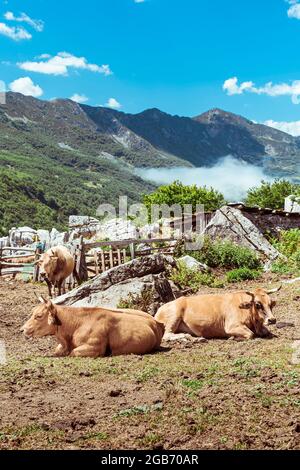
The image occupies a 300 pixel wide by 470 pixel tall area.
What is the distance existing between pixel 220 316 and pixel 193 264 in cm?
1081

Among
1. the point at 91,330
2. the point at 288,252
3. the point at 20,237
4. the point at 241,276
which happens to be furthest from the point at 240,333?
the point at 20,237

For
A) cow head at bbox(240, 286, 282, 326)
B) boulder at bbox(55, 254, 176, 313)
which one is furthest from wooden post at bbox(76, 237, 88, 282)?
cow head at bbox(240, 286, 282, 326)

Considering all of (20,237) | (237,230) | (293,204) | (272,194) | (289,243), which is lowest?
(20,237)

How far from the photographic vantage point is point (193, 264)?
21797 millimetres

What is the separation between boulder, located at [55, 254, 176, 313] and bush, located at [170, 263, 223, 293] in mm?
4541

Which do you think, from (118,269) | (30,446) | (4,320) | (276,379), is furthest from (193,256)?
(30,446)

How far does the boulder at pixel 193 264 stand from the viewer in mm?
21469

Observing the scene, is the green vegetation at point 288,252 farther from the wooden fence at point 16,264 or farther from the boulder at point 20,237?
the boulder at point 20,237

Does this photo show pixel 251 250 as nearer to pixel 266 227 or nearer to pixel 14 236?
pixel 266 227

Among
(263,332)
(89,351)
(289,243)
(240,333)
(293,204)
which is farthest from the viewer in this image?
(293,204)

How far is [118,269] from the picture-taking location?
14102mm

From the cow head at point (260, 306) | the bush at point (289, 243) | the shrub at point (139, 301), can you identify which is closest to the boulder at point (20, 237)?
the bush at point (289, 243)

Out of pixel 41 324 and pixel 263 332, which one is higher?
pixel 41 324

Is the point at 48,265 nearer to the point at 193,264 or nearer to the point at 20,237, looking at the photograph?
the point at 193,264
